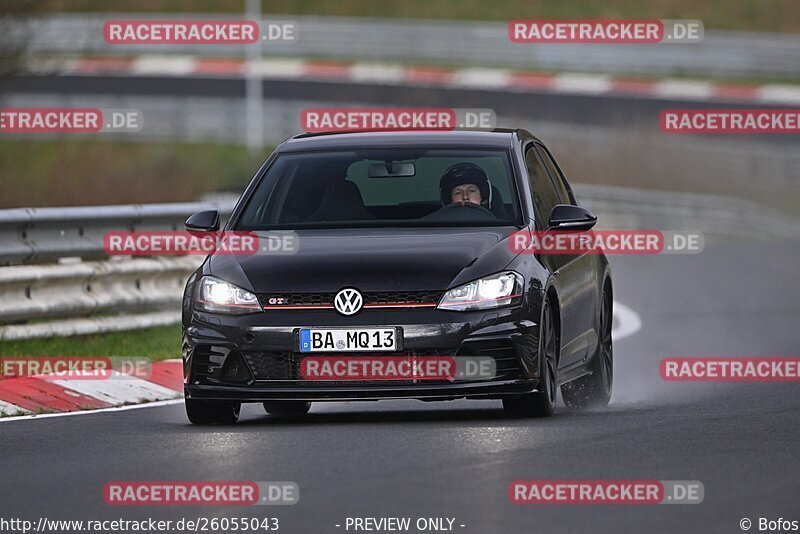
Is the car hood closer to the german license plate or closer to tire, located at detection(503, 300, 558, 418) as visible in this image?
the german license plate

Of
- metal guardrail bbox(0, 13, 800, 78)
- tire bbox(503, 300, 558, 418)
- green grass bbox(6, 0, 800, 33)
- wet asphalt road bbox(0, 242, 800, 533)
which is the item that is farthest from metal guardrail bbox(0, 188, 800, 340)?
green grass bbox(6, 0, 800, 33)

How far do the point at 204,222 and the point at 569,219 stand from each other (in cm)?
199

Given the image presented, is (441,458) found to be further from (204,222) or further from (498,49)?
(498,49)

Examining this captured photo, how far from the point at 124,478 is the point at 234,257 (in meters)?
2.39

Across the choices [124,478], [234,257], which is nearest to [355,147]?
[234,257]

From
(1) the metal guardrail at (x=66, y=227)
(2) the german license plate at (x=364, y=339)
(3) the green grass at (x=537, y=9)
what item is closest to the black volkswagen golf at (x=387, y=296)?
(2) the german license plate at (x=364, y=339)

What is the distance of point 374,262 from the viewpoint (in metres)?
10.5

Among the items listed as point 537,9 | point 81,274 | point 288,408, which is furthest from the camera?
point 537,9

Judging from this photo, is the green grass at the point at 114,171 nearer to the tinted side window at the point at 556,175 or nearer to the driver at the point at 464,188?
the tinted side window at the point at 556,175

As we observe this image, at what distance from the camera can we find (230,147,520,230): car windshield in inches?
444

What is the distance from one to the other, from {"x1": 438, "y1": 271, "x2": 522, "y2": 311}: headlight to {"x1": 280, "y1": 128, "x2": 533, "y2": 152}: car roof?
4.81ft

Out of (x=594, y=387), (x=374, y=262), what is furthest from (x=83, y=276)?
(x=374, y=262)

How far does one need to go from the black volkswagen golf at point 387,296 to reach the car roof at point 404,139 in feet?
0.31

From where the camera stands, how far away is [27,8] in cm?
2761
